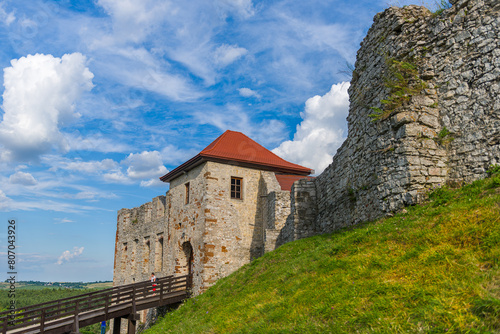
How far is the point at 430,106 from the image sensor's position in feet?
24.7

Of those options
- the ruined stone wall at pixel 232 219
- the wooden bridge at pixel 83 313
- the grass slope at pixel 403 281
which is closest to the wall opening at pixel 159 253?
the wooden bridge at pixel 83 313

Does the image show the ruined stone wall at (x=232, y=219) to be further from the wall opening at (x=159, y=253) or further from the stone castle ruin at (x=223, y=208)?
the wall opening at (x=159, y=253)

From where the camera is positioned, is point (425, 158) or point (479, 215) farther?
point (425, 158)

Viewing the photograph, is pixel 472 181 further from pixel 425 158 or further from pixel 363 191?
pixel 363 191

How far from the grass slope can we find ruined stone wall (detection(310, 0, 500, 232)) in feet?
1.93

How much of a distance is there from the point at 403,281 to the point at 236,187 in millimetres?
14024

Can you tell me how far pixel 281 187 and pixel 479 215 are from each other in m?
13.8

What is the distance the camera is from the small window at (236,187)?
18.2 metres

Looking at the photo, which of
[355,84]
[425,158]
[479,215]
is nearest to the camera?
[479,215]

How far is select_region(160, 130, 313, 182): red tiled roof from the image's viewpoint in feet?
59.3

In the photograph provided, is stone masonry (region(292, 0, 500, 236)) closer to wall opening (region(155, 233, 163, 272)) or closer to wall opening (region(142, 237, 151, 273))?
wall opening (region(155, 233, 163, 272))

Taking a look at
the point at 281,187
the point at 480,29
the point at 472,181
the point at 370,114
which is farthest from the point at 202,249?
the point at 480,29

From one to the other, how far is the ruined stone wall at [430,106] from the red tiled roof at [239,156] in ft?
32.5

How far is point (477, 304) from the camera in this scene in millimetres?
3602
